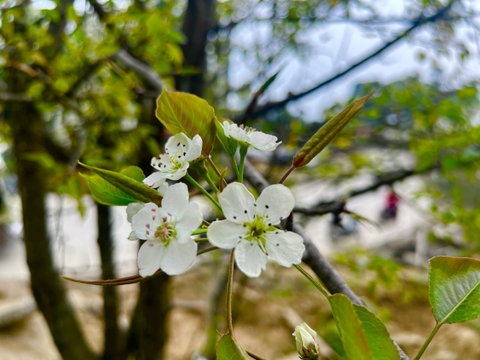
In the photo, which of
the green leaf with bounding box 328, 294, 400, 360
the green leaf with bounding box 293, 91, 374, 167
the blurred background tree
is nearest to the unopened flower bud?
the green leaf with bounding box 328, 294, 400, 360

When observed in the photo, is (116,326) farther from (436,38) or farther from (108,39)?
(436,38)

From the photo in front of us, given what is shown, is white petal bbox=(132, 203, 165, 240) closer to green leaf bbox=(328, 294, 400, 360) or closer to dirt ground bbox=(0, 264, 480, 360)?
green leaf bbox=(328, 294, 400, 360)

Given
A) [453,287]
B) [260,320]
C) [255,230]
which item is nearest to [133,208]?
Result: [255,230]

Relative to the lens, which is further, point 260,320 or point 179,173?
point 260,320

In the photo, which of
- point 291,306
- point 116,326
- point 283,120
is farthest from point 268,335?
point 283,120

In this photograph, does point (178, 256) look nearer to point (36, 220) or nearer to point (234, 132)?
point (234, 132)

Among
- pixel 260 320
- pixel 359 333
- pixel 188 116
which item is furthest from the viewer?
pixel 260 320
